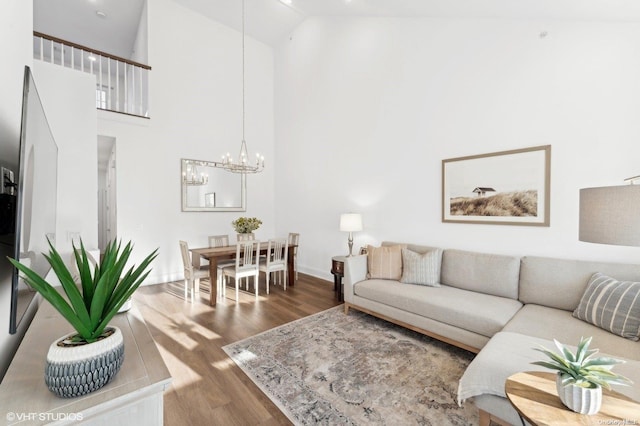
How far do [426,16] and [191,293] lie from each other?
509 centimetres

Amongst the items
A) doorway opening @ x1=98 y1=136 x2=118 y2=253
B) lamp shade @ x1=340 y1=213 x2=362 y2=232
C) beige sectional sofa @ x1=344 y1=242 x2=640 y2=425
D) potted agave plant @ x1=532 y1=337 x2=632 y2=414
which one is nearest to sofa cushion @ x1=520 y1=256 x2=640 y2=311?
beige sectional sofa @ x1=344 y1=242 x2=640 y2=425

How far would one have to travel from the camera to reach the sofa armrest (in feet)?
10.8

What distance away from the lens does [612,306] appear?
191 cm

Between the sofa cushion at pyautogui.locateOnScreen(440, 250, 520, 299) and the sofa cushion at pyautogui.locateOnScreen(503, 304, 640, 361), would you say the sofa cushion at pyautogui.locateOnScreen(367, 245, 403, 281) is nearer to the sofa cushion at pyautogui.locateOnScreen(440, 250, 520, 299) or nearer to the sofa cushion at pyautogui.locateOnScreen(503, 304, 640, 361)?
the sofa cushion at pyautogui.locateOnScreen(440, 250, 520, 299)

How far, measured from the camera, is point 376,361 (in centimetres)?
234

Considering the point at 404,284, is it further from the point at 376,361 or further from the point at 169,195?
the point at 169,195

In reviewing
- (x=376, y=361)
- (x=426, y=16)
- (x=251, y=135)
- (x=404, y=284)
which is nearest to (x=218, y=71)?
(x=251, y=135)

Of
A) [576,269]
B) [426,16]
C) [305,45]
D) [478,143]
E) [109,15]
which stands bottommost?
[576,269]

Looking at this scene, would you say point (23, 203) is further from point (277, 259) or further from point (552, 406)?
point (277, 259)

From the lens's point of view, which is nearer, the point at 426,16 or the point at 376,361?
the point at 376,361

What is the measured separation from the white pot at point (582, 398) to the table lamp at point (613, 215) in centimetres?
62

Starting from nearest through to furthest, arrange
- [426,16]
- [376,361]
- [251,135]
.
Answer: [376,361]
[426,16]
[251,135]

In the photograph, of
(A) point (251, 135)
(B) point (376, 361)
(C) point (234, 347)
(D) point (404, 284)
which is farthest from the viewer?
(A) point (251, 135)

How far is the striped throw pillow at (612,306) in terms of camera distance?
1.82 meters
